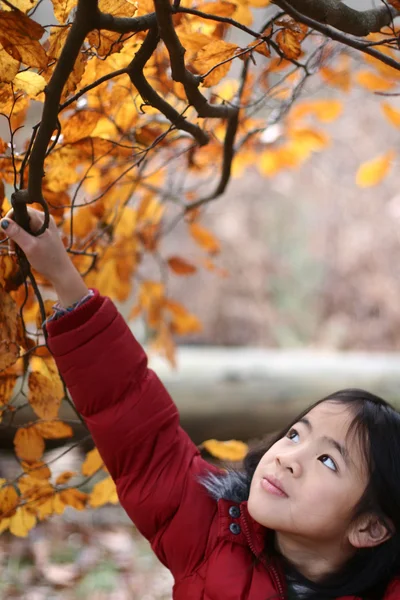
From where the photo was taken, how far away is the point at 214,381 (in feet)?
9.04

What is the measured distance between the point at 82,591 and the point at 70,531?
1.51 ft

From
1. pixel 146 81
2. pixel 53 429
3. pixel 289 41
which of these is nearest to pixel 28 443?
pixel 53 429

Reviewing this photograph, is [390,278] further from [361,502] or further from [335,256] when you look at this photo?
[361,502]

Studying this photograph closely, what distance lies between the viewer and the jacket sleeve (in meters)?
1.01

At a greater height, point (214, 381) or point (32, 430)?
point (32, 430)

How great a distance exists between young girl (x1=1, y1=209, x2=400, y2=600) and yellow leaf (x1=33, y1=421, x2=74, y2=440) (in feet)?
0.26

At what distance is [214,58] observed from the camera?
0.88 metres

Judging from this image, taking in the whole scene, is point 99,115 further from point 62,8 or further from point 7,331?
point 7,331

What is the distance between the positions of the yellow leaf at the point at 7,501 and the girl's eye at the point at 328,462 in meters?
0.49

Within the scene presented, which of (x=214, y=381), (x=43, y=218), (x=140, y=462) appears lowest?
(x=214, y=381)

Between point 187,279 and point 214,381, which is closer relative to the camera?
point 214,381

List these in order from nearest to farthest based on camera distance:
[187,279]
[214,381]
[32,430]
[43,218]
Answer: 1. [43,218]
2. [32,430]
3. [214,381]
4. [187,279]

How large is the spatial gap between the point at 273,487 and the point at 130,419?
0.23 metres

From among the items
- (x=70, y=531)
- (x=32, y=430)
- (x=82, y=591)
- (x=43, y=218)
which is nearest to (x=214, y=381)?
(x=70, y=531)
